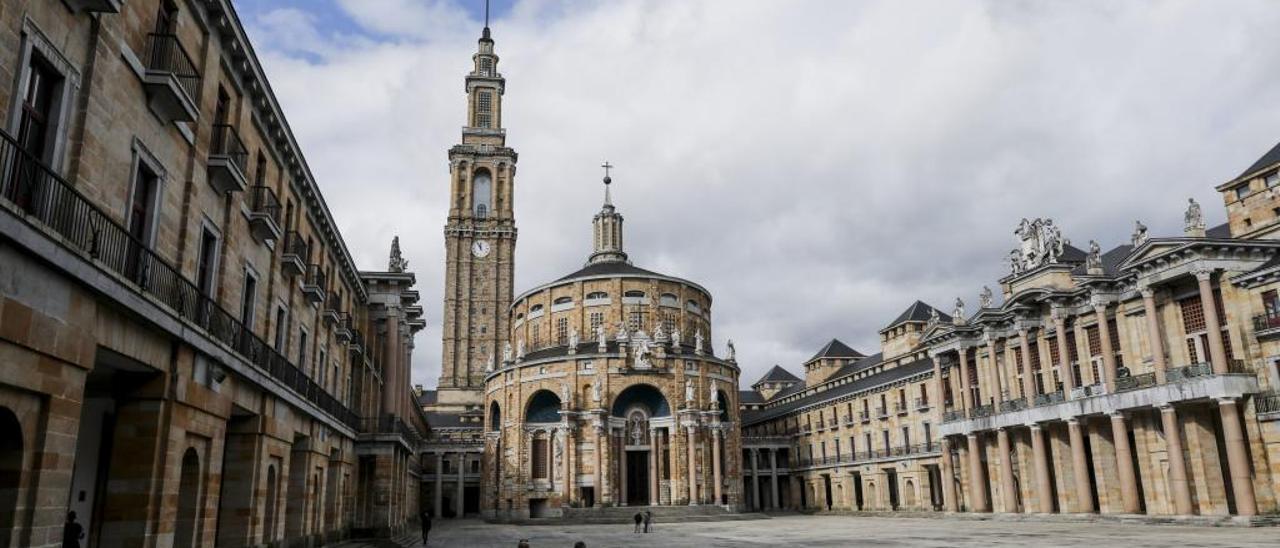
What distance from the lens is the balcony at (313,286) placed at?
2539cm

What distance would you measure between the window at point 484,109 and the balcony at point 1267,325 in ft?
262

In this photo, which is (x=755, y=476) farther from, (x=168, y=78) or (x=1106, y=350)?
(x=168, y=78)

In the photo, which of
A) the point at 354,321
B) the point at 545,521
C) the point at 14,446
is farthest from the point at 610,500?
the point at 14,446

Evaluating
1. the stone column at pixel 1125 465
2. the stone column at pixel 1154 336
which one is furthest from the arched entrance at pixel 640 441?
the stone column at pixel 1154 336

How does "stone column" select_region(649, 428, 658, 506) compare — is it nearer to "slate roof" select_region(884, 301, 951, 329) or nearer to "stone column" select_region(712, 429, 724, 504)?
"stone column" select_region(712, 429, 724, 504)

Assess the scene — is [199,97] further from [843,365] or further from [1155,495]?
[843,365]

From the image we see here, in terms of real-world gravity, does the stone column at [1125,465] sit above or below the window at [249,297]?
below

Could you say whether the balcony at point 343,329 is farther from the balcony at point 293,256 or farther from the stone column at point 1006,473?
the stone column at point 1006,473

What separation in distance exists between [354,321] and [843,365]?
63111mm

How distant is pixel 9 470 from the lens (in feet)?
33.4

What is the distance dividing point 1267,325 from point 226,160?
115 feet

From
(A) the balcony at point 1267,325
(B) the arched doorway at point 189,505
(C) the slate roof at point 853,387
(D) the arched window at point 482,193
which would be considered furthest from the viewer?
(D) the arched window at point 482,193

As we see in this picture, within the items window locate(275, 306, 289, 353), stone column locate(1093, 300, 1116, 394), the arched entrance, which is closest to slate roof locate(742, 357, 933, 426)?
the arched entrance

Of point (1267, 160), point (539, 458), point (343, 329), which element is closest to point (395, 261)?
point (343, 329)
